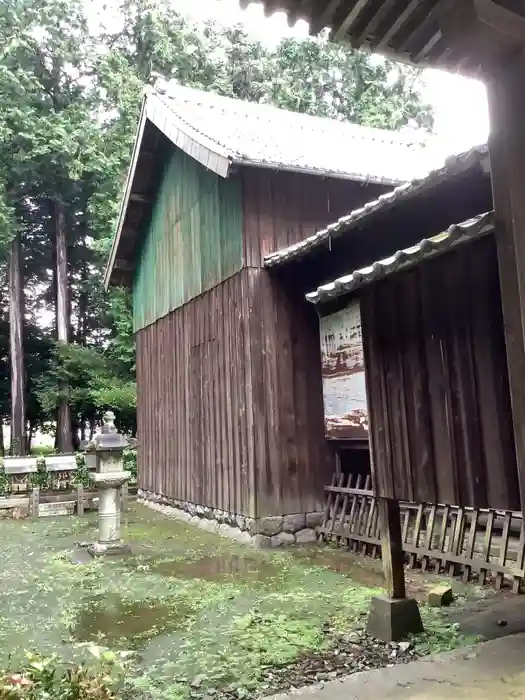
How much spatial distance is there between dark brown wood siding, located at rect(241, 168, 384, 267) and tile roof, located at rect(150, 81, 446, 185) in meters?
0.34

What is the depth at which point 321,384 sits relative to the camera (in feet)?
31.0

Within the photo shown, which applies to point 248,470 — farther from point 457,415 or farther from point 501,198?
point 501,198

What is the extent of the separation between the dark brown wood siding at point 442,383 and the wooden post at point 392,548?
21 cm

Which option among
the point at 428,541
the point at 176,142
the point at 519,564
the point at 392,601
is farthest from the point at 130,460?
the point at 392,601

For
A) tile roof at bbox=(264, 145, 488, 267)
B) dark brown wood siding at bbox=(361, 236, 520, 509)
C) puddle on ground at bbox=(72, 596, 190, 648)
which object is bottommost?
puddle on ground at bbox=(72, 596, 190, 648)

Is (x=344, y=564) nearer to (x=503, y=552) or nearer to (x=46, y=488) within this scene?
Answer: (x=503, y=552)

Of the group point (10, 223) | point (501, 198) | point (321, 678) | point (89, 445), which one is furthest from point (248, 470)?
point (10, 223)

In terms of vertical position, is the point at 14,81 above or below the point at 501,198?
above

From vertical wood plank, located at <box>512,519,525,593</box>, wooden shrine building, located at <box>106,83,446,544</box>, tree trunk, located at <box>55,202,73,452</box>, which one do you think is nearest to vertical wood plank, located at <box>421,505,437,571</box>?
vertical wood plank, located at <box>512,519,525,593</box>

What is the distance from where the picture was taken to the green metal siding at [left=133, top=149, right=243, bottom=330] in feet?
32.6

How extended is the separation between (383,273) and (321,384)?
5109 mm

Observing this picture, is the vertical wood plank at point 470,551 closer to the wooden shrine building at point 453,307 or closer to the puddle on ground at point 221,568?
the wooden shrine building at point 453,307

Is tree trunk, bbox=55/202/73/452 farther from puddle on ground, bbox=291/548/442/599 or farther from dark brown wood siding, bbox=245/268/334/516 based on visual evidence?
puddle on ground, bbox=291/548/442/599

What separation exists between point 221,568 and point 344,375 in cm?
307
